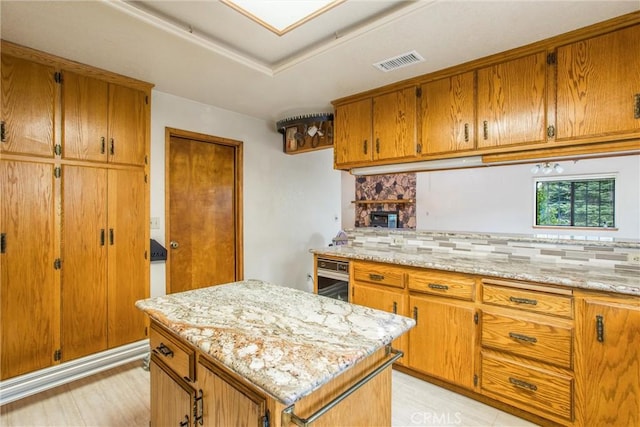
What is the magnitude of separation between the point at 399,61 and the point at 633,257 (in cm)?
201

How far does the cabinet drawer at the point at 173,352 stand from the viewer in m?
1.14

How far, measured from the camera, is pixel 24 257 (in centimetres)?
207

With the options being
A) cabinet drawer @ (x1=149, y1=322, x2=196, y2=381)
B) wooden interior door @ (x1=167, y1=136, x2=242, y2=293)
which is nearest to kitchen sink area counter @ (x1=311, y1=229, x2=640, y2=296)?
wooden interior door @ (x1=167, y1=136, x2=242, y2=293)

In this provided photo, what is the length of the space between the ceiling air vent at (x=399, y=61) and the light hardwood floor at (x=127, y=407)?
242 cm

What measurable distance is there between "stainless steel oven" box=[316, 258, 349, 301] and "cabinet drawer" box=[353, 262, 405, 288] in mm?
128

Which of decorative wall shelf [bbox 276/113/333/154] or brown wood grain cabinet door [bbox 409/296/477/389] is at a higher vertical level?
decorative wall shelf [bbox 276/113/333/154]

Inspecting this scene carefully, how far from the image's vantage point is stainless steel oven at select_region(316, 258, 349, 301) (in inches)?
109

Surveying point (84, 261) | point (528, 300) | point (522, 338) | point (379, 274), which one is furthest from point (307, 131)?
point (522, 338)

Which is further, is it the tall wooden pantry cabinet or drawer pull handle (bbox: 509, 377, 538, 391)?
the tall wooden pantry cabinet

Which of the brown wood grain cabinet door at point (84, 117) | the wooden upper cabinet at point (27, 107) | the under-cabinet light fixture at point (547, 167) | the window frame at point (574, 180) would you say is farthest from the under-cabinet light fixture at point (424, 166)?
the window frame at point (574, 180)

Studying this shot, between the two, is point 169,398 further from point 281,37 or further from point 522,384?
point 281,37

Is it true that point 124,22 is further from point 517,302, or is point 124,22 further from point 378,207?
point 378,207

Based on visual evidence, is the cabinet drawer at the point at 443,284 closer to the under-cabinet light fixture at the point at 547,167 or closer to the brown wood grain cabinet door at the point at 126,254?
the under-cabinet light fixture at the point at 547,167

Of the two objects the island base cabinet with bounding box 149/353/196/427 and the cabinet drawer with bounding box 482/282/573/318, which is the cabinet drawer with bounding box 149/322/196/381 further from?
the cabinet drawer with bounding box 482/282/573/318
